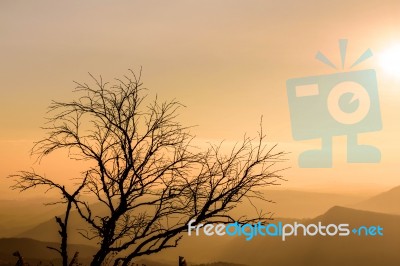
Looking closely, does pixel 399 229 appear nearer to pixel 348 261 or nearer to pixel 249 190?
pixel 348 261

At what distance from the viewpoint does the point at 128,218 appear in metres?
7.92

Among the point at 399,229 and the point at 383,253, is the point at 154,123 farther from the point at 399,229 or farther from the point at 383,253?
the point at 399,229

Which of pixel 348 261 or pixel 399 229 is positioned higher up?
pixel 399 229

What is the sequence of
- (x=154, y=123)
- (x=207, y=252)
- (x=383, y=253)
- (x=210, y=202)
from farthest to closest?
(x=207, y=252) → (x=383, y=253) → (x=154, y=123) → (x=210, y=202)

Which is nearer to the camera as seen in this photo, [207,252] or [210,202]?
[210,202]

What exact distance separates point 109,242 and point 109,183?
94cm

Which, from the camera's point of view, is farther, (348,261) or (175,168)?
(348,261)

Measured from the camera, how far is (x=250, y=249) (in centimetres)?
14100

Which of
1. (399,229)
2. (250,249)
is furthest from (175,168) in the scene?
(250,249)

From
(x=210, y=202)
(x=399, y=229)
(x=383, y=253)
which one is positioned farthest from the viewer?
(x=399, y=229)

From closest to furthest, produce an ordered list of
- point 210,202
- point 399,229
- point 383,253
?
point 210,202, point 383,253, point 399,229

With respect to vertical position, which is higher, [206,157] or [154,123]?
[154,123]

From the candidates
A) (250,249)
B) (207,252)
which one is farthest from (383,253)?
(207,252)

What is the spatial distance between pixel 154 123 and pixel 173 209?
56.5 inches
